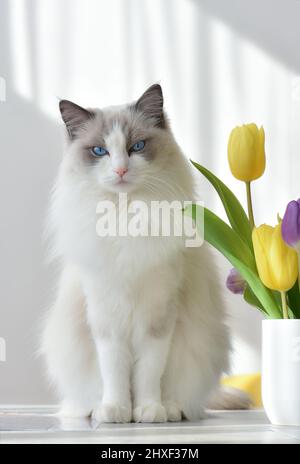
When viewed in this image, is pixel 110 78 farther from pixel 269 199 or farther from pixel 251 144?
pixel 251 144

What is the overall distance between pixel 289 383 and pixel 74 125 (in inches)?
28.3

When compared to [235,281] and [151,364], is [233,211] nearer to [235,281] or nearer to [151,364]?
[235,281]

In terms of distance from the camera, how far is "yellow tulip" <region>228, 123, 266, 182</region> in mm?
1232

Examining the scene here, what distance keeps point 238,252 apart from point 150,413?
366 millimetres

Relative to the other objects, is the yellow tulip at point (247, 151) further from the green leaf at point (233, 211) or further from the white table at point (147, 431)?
the white table at point (147, 431)

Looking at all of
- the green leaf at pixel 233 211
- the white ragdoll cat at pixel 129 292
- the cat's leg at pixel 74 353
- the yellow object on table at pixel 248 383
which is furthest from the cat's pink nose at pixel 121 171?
the yellow object on table at pixel 248 383

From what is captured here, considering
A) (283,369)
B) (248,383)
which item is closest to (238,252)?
(283,369)

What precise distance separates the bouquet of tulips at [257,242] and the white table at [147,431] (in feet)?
0.70

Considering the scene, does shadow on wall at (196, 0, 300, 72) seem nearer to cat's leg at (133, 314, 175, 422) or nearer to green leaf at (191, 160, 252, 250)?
green leaf at (191, 160, 252, 250)

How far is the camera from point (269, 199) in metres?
2.30

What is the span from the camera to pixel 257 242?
1188mm

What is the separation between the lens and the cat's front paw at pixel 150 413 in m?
1.34

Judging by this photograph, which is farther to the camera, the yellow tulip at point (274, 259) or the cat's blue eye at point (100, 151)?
the cat's blue eye at point (100, 151)
